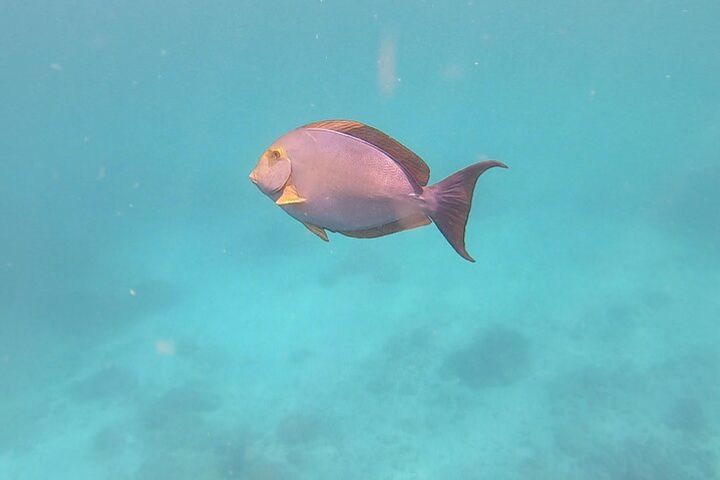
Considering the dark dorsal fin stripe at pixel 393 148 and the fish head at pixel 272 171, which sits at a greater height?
the dark dorsal fin stripe at pixel 393 148

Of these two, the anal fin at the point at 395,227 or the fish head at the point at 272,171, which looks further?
→ the fish head at the point at 272,171

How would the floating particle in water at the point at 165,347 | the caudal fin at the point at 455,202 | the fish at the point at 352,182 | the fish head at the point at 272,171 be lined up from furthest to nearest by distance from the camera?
the floating particle in water at the point at 165,347, the fish head at the point at 272,171, the fish at the point at 352,182, the caudal fin at the point at 455,202

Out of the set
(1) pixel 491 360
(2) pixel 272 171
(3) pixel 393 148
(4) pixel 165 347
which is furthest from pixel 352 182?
(4) pixel 165 347

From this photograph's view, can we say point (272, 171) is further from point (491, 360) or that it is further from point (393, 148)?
point (491, 360)

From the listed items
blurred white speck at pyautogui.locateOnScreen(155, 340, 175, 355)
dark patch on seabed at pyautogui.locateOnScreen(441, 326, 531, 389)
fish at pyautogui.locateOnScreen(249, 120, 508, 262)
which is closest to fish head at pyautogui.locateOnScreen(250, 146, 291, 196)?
fish at pyautogui.locateOnScreen(249, 120, 508, 262)

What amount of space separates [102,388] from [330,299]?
6.42 metres

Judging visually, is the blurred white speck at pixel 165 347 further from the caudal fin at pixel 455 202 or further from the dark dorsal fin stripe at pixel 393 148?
the caudal fin at pixel 455 202

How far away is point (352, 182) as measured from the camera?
164cm

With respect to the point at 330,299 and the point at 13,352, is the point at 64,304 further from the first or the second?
the point at 330,299

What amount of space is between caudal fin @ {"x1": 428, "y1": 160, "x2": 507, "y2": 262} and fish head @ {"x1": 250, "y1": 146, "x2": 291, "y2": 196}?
51 cm

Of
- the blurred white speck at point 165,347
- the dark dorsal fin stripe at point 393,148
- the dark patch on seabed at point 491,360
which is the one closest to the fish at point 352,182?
the dark dorsal fin stripe at point 393,148

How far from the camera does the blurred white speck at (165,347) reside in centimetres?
1446

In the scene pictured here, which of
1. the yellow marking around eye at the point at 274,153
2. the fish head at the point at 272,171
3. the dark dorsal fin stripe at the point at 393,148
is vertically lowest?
the fish head at the point at 272,171

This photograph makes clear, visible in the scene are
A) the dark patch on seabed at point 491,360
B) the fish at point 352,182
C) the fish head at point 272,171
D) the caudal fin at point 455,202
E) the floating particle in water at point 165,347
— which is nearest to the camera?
the caudal fin at point 455,202
